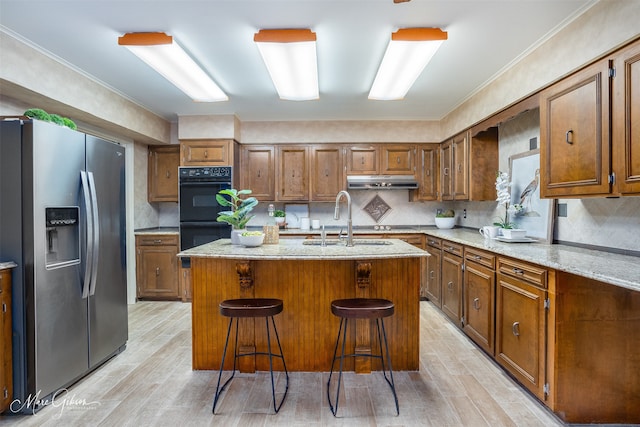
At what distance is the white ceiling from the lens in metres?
2.18

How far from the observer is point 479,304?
2.96 metres

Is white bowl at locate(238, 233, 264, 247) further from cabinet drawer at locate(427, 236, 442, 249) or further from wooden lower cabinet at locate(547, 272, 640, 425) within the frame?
cabinet drawer at locate(427, 236, 442, 249)

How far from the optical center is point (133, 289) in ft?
15.4

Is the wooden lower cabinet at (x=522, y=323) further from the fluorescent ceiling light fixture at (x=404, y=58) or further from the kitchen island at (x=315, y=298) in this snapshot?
the fluorescent ceiling light fixture at (x=404, y=58)

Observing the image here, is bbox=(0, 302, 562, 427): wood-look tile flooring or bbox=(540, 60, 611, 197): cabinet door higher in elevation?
bbox=(540, 60, 611, 197): cabinet door

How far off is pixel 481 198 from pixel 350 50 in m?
2.32

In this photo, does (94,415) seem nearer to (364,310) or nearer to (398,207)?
(364,310)

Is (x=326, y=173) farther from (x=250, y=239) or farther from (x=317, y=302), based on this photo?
(x=317, y=302)

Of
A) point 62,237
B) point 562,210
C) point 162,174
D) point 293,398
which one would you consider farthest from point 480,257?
point 162,174

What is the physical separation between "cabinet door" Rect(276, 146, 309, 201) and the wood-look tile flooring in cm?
268

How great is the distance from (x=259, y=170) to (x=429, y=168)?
2.54 meters

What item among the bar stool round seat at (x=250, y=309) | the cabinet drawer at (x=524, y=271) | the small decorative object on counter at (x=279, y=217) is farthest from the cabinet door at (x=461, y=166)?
the bar stool round seat at (x=250, y=309)

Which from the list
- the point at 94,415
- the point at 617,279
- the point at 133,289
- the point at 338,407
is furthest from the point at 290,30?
the point at 133,289

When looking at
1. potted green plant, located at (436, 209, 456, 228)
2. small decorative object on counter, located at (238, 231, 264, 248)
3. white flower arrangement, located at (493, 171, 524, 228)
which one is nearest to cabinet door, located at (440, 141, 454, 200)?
potted green plant, located at (436, 209, 456, 228)
